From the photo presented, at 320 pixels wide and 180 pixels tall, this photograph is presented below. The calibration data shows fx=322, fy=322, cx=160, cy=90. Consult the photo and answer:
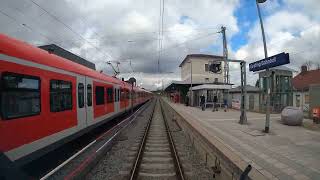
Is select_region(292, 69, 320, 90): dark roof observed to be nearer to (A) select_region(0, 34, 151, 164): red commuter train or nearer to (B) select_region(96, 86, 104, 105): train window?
(B) select_region(96, 86, 104, 105): train window

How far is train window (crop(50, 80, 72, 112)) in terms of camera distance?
28.2 ft

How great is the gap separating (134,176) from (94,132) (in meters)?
8.68

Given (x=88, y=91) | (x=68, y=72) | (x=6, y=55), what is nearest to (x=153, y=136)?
(x=88, y=91)

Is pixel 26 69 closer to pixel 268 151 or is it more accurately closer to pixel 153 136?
pixel 268 151

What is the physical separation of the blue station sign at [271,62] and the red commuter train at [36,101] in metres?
7.54

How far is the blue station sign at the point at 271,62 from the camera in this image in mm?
12312

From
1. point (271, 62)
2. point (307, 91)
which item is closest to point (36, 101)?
point (271, 62)

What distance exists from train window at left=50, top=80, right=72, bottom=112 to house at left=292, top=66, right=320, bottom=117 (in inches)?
537

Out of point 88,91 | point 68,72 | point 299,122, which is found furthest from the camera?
point 299,122

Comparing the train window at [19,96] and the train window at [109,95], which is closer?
the train window at [19,96]

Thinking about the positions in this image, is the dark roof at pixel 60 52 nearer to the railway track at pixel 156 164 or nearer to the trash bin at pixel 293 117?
the railway track at pixel 156 164

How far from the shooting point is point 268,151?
9.38 metres

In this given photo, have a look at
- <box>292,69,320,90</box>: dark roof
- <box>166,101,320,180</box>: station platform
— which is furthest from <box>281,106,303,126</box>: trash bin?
<box>292,69,320,90</box>: dark roof

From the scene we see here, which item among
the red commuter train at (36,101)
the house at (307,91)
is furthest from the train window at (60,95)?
the house at (307,91)
